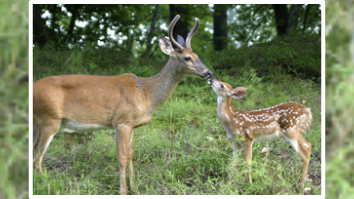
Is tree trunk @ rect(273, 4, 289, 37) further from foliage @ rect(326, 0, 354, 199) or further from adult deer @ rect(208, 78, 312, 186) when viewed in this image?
foliage @ rect(326, 0, 354, 199)

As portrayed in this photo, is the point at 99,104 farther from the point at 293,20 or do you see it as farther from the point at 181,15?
the point at 293,20

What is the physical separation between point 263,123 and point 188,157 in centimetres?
104

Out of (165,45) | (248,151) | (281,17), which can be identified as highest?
(281,17)

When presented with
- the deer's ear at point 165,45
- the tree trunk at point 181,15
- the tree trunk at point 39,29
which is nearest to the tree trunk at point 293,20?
the tree trunk at point 181,15

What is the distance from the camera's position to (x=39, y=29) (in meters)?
7.42

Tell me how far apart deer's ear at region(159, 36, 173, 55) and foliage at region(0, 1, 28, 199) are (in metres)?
1.42

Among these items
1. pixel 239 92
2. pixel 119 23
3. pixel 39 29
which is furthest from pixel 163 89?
pixel 39 29

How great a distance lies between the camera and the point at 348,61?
3139 millimetres

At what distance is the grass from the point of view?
377 cm

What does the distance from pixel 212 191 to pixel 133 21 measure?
17.5 ft

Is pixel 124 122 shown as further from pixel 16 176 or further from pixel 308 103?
pixel 308 103

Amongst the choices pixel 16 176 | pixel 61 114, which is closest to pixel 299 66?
pixel 61 114

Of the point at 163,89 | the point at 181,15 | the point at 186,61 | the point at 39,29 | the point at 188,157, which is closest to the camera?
the point at 186,61

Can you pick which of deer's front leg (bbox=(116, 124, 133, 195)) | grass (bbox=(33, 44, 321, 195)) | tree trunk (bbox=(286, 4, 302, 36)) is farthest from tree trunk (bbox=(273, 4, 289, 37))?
deer's front leg (bbox=(116, 124, 133, 195))
